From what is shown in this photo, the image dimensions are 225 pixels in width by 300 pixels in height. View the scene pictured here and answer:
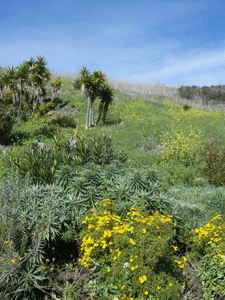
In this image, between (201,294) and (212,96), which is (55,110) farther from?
(212,96)

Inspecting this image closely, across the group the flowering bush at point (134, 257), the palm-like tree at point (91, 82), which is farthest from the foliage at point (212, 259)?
the palm-like tree at point (91, 82)

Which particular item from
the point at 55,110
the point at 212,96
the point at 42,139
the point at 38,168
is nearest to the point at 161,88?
the point at 212,96

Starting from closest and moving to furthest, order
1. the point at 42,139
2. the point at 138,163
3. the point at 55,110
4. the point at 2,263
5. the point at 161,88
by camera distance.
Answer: the point at 2,263
the point at 138,163
the point at 42,139
the point at 55,110
the point at 161,88

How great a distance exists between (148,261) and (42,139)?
47.8ft

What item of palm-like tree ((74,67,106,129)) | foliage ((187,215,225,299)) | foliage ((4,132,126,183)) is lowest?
foliage ((187,215,225,299))

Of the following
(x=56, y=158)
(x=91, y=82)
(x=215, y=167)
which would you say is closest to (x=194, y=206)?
(x=56, y=158)

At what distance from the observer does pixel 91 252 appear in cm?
355

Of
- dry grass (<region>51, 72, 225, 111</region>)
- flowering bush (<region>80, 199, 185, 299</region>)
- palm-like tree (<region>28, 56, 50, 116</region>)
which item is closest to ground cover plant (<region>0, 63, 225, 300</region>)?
flowering bush (<region>80, 199, 185, 299</region>)

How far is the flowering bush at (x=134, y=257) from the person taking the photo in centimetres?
314

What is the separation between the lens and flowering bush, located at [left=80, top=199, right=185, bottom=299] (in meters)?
3.14

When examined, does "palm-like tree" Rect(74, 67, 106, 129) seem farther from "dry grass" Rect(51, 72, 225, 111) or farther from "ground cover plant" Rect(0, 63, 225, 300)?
"dry grass" Rect(51, 72, 225, 111)

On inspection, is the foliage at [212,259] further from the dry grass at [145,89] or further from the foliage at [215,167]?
the dry grass at [145,89]

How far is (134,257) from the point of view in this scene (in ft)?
10.7

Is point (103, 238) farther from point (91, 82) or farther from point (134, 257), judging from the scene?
point (91, 82)
